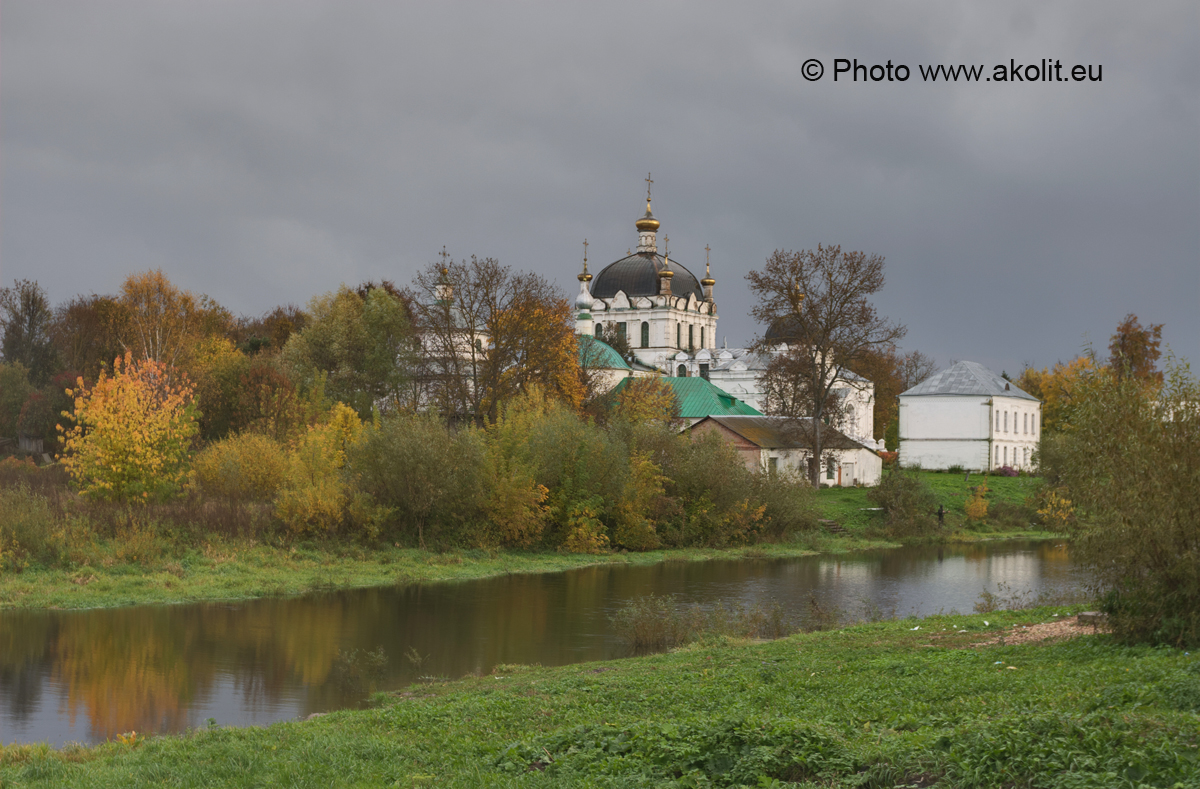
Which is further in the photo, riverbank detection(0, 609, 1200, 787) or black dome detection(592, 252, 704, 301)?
black dome detection(592, 252, 704, 301)

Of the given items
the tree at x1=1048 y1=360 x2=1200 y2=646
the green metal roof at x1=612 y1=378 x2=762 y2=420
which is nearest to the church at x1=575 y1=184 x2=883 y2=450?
the green metal roof at x1=612 y1=378 x2=762 y2=420

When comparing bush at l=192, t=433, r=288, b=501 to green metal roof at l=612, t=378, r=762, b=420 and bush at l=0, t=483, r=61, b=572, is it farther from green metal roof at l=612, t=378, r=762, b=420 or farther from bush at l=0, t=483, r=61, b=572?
green metal roof at l=612, t=378, r=762, b=420

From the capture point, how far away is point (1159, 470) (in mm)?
12898

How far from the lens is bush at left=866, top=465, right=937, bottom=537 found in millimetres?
43781

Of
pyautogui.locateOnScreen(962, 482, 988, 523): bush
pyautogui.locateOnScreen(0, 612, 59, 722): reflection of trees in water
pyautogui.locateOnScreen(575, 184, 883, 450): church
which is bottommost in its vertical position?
pyautogui.locateOnScreen(0, 612, 59, 722): reflection of trees in water

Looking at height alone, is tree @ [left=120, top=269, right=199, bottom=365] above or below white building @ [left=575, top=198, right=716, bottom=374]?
below

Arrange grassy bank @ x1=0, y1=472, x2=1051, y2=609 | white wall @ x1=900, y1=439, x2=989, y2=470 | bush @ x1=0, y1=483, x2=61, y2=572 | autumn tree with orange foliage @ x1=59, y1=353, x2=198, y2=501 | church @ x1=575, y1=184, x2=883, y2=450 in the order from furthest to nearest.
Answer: church @ x1=575, y1=184, x2=883, y2=450, white wall @ x1=900, y1=439, x2=989, y2=470, autumn tree with orange foliage @ x1=59, y1=353, x2=198, y2=501, bush @ x1=0, y1=483, x2=61, y2=572, grassy bank @ x1=0, y1=472, x2=1051, y2=609

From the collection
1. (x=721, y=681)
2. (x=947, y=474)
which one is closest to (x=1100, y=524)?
(x=721, y=681)

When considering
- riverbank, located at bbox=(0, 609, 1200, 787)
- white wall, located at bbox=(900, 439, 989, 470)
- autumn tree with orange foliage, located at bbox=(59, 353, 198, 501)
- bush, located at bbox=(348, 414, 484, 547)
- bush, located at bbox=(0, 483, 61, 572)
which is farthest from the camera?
white wall, located at bbox=(900, 439, 989, 470)

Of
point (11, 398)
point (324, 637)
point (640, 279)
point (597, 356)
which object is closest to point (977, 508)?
point (597, 356)

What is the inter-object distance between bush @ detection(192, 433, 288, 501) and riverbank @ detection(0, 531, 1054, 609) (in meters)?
3.57

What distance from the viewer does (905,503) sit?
4466 centimetres

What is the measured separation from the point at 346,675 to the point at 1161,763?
11751 mm

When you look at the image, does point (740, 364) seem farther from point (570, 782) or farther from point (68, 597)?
point (570, 782)
